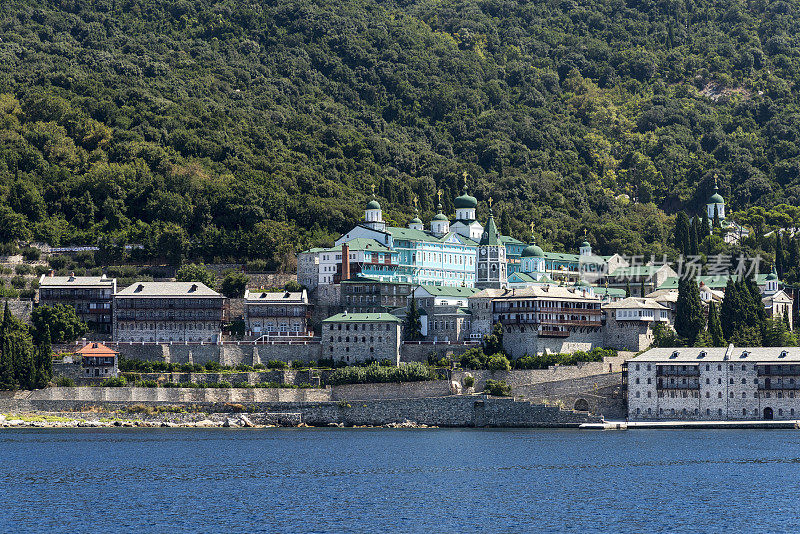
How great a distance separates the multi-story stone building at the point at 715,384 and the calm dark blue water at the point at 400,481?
12.0 ft

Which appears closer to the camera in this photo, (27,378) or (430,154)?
(27,378)

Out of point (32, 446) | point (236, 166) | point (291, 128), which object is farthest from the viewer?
point (291, 128)

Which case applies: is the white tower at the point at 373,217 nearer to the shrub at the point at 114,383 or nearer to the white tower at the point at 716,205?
the shrub at the point at 114,383

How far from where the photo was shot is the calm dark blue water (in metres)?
61.1

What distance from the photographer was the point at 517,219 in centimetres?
15925

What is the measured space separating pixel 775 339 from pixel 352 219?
44.5m

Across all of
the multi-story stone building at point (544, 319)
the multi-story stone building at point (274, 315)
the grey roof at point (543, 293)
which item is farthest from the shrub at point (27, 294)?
the multi-story stone building at point (544, 319)

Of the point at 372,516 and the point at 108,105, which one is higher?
the point at 108,105

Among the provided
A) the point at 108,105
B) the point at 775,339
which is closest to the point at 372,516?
the point at 775,339

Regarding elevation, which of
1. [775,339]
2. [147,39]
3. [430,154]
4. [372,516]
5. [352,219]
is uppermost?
[147,39]

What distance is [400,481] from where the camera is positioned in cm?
7331

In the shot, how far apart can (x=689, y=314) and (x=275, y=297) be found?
34382 mm

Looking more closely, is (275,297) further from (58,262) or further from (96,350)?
(58,262)

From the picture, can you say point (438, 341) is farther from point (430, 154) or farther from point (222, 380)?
point (430, 154)
